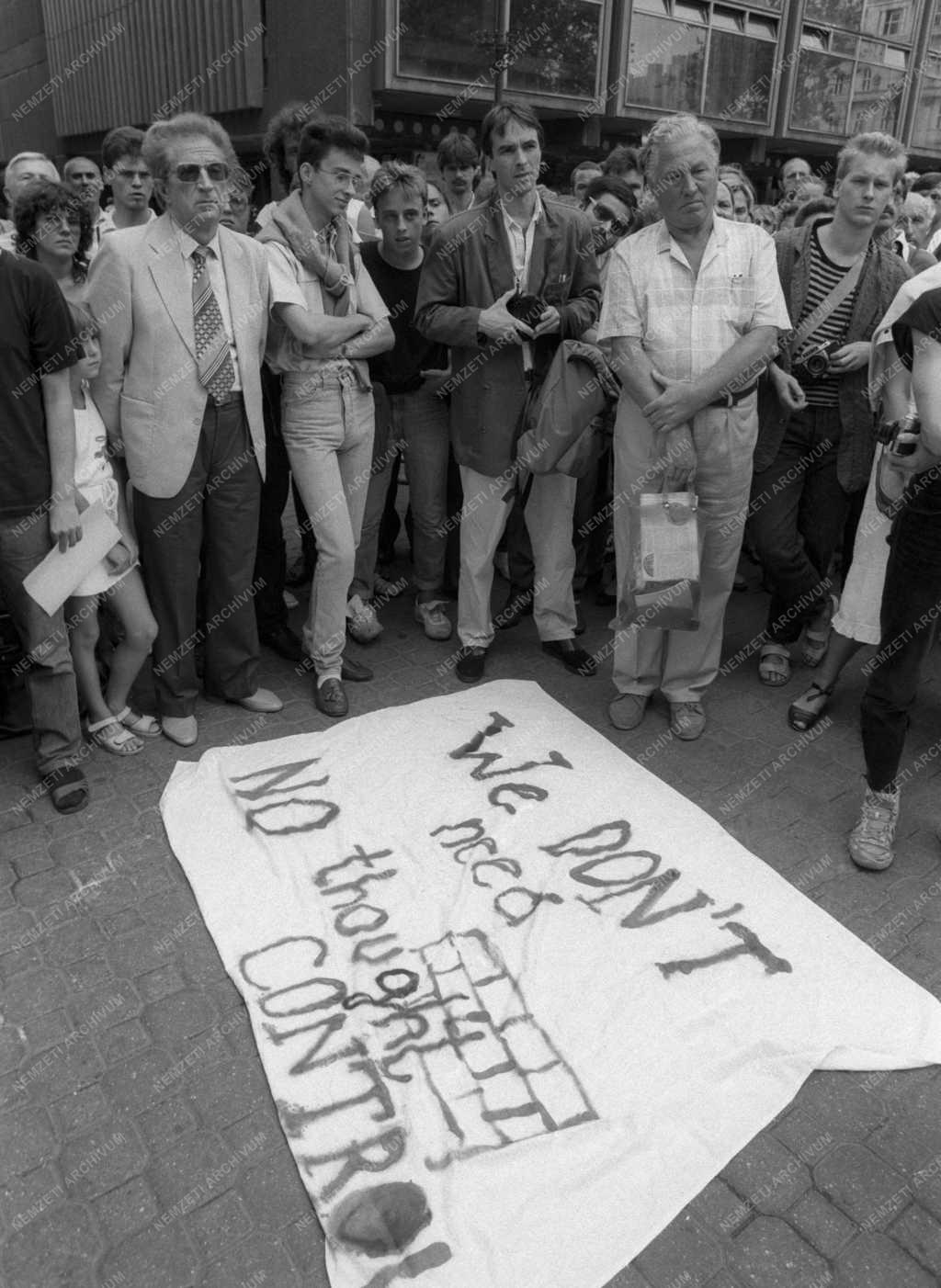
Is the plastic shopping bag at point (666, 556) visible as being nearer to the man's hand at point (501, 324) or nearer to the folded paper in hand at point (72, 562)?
the man's hand at point (501, 324)

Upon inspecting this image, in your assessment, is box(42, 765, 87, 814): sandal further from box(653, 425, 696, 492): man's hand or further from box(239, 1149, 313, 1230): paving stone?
box(653, 425, 696, 492): man's hand

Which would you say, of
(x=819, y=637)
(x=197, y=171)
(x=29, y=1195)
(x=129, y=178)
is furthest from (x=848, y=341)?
(x=29, y=1195)

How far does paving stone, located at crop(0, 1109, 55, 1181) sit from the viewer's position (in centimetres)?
230

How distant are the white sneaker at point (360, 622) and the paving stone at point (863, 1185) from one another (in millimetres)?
3151

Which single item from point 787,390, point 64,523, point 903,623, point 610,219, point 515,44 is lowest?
point 903,623

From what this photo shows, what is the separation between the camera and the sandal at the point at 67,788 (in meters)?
3.58

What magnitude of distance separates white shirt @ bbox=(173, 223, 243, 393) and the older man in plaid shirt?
139 cm

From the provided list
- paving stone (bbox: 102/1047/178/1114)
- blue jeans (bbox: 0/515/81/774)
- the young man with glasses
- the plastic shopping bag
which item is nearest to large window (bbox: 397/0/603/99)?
the young man with glasses

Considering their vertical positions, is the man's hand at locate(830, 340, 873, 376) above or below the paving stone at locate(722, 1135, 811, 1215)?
above

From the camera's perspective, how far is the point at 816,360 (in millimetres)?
4082

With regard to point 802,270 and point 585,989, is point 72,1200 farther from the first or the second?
point 802,270

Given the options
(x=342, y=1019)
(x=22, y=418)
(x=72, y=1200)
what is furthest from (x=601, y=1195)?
(x=22, y=418)

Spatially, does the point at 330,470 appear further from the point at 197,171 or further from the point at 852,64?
the point at 852,64

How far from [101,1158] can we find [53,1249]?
0.22 m
